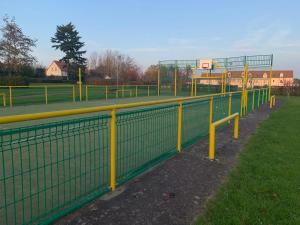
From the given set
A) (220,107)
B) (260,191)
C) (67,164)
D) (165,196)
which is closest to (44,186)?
(67,164)

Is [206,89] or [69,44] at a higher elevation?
[69,44]

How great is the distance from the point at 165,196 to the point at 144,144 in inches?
99.5

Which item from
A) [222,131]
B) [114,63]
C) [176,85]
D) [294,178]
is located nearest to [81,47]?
[114,63]

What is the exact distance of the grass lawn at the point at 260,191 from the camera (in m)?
3.15

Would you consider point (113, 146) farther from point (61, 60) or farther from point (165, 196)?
point (61, 60)

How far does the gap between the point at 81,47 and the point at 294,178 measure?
54355 millimetres

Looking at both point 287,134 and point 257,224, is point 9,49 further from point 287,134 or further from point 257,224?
point 257,224

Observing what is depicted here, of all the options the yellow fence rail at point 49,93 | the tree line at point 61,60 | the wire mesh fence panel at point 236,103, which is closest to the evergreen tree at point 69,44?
the tree line at point 61,60

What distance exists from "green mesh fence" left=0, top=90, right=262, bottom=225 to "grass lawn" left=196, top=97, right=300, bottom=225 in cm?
141

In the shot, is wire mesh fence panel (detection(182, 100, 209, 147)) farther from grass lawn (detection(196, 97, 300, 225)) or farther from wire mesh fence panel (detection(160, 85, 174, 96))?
wire mesh fence panel (detection(160, 85, 174, 96))

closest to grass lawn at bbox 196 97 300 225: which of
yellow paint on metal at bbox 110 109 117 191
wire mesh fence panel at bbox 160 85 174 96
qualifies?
yellow paint on metal at bbox 110 109 117 191

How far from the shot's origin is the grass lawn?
3152 mm

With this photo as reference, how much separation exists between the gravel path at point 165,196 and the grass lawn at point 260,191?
0.20 meters

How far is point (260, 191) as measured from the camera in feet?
12.8
